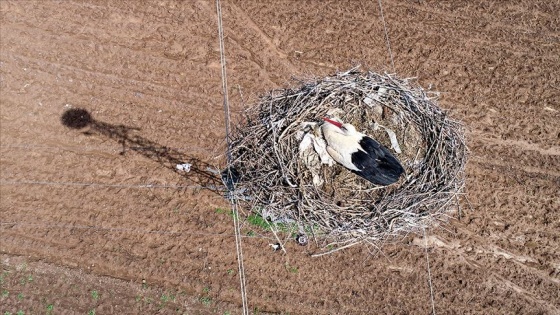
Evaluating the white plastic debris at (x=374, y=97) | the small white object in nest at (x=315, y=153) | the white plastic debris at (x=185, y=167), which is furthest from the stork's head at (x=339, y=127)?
the white plastic debris at (x=185, y=167)

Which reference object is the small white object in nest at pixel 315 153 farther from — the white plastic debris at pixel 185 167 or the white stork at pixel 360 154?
the white plastic debris at pixel 185 167

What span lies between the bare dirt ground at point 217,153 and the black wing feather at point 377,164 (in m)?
1.93

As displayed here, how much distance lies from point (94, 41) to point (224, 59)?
8.28 ft

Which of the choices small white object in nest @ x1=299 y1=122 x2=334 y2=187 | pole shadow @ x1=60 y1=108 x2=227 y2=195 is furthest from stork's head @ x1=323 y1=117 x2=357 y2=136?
pole shadow @ x1=60 y1=108 x2=227 y2=195

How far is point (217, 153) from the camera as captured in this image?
740 cm

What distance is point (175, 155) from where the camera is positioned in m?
7.45

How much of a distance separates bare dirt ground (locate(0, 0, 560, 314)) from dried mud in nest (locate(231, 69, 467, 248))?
135cm

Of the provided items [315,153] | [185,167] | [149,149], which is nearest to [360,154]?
[315,153]

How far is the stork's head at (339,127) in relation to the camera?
548 centimetres

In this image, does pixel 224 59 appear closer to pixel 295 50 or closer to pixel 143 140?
pixel 295 50

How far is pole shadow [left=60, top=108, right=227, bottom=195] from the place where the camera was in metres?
7.27

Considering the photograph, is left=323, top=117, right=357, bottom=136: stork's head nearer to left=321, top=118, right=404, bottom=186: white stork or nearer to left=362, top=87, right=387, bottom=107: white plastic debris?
left=321, top=118, right=404, bottom=186: white stork

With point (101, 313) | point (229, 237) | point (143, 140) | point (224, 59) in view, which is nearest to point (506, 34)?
point (224, 59)

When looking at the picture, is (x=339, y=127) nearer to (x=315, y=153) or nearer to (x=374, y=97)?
(x=315, y=153)
